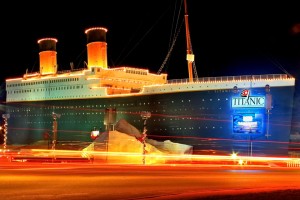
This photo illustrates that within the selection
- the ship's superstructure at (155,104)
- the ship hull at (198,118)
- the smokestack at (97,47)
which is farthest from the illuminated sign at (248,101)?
the smokestack at (97,47)

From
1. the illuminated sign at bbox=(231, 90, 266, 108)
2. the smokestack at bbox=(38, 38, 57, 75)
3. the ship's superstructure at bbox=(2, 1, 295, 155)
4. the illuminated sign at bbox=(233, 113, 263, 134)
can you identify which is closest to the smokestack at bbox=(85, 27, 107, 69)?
the ship's superstructure at bbox=(2, 1, 295, 155)

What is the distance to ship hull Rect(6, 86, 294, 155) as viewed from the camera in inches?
1085

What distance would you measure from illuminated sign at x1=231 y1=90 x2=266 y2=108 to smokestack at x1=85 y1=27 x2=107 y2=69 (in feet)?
49.0

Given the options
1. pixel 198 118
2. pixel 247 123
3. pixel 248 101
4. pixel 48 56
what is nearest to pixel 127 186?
pixel 247 123

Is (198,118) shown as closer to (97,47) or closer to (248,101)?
(248,101)

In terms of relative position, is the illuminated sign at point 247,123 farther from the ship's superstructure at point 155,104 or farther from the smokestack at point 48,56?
the smokestack at point 48,56

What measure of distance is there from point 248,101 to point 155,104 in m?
7.88

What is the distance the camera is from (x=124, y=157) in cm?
2639

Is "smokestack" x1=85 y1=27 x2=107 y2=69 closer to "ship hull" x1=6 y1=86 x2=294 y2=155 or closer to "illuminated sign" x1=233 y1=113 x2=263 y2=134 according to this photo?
"ship hull" x1=6 y1=86 x2=294 y2=155

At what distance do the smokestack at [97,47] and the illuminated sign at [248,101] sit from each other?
14922 mm

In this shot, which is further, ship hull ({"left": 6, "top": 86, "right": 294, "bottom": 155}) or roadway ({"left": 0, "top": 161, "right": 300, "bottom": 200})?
ship hull ({"left": 6, "top": 86, "right": 294, "bottom": 155})

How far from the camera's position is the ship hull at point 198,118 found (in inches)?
1085

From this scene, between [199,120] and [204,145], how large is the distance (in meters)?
1.77

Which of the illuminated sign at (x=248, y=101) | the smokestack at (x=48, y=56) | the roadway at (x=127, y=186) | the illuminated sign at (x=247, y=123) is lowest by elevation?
the roadway at (x=127, y=186)
